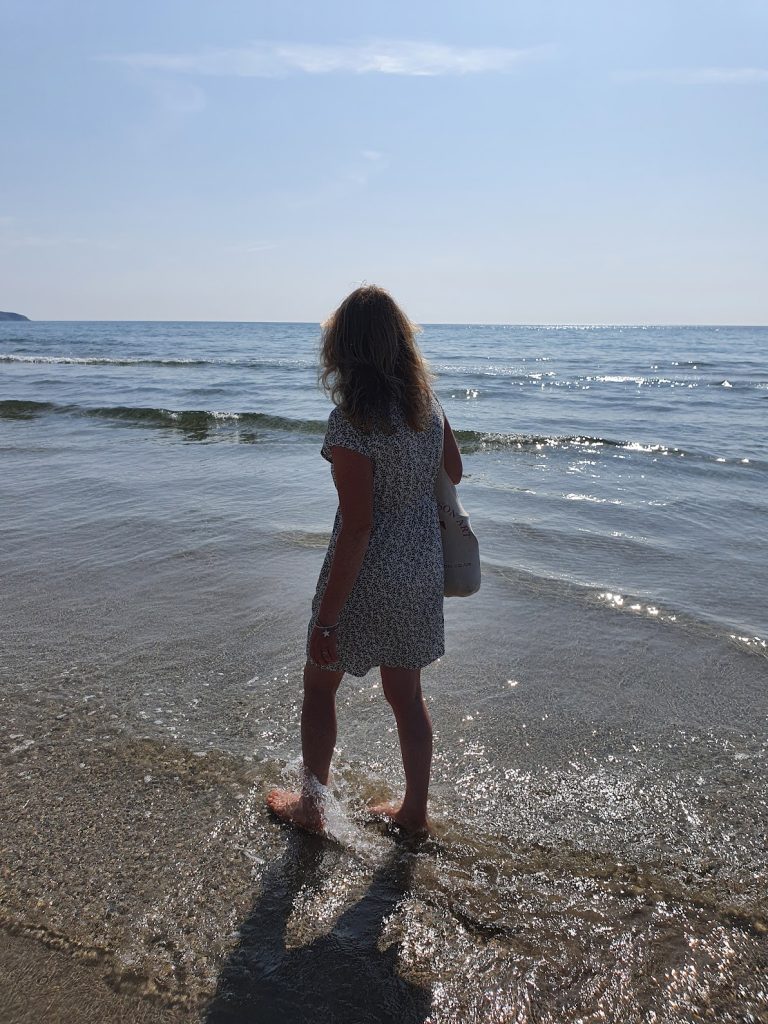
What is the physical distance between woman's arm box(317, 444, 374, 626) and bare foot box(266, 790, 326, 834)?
32.3 inches

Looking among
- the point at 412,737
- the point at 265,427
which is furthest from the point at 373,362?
the point at 265,427

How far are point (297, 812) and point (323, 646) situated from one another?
2.46 feet

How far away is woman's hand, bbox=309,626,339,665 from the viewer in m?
2.57

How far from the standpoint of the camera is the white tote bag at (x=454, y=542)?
2.74 metres

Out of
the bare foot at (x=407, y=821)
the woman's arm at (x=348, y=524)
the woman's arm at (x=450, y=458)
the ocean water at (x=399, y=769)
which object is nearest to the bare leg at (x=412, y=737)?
the bare foot at (x=407, y=821)

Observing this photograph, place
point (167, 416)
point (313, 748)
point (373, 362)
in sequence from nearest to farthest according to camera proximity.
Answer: point (373, 362), point (313, 748), point (167, 416)

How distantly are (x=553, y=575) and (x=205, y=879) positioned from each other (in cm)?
380

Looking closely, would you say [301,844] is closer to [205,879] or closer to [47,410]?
[205,879]

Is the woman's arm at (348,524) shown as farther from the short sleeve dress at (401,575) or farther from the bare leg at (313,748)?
the bare leg at (313,748)

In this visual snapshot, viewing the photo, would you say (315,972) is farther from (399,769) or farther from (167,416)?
(167,416)

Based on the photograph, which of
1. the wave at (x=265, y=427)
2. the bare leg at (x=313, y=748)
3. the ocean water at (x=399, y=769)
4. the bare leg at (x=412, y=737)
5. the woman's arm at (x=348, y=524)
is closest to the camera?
the ocean water at (x=399, y=769)

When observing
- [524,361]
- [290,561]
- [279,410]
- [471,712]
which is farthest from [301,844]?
[524,361]

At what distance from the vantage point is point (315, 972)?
2213 millimetres

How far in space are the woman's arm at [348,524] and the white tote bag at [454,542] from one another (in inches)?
14.9
